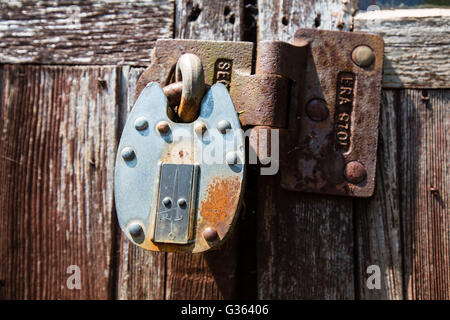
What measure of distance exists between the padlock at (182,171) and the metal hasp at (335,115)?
0.18 meters

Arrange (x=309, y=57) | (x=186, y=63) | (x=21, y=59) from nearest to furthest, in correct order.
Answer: (x=186, y=63) < (x=309, y=57) < (x=21, y=59)

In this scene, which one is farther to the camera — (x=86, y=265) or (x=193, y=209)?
(x=86, y=265)

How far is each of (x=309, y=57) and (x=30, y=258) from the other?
0.74 m

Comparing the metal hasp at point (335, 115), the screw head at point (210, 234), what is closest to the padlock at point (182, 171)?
the screw head at point (210, 234)

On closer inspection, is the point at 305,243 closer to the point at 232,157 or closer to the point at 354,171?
the point at 354,171

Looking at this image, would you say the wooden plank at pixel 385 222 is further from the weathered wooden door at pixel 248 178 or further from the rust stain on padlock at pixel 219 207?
the rust stain on padlock at pixel 219 207

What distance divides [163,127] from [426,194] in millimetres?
554

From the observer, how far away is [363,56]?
2.43 ft

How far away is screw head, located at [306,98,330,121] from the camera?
2.42 feet

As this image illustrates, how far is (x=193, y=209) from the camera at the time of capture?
0.60m

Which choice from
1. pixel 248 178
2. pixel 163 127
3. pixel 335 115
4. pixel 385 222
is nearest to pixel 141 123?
pixel 163 127

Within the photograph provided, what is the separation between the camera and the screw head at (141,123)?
626mm

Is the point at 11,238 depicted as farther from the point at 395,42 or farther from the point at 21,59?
the point at 395,42

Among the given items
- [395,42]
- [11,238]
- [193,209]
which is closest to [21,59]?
[11,238]
